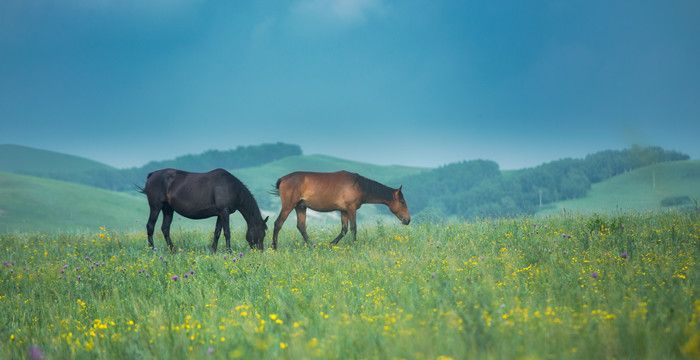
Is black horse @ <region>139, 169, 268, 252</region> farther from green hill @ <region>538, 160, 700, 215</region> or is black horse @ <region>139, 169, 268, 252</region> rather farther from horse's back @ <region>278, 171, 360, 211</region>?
green hill @ <region>538, 160, 700, 215</region>

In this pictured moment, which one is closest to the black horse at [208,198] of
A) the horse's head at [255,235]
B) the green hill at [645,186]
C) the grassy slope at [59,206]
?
the horse's head at [255,235]

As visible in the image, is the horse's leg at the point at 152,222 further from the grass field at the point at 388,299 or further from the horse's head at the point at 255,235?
the horse's head at the point at 255,235

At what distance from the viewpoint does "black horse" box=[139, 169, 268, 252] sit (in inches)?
614

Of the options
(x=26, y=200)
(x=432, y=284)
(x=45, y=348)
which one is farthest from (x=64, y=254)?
(x=26, y=200)

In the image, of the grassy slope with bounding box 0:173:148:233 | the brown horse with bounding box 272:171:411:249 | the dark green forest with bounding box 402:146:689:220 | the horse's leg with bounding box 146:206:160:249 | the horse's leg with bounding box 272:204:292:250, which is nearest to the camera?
the horse's leg with bounding box 272:204:292:250

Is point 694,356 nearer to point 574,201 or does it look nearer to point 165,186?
point 165,186

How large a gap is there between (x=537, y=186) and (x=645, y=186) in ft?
80.3

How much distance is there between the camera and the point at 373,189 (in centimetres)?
1741

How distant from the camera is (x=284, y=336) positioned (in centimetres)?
637

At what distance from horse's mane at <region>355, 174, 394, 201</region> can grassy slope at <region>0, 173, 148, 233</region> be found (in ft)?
199

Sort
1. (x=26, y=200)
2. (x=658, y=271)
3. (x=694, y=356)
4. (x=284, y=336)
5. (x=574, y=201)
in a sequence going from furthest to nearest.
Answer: (x=574, y=201)
(x=26, y=200)
(x=658, y=271)
(x=284, y=336)
(x=694, y=356)

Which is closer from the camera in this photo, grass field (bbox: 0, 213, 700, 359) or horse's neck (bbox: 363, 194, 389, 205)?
grass field (bbox: 0, 213, 700, 359)

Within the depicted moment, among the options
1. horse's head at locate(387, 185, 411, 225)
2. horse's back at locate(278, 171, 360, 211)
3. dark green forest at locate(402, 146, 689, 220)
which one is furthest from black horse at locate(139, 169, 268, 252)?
dark green forest at locate(402, 146, 689, 220)

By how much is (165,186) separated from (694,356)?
46.3 feet
